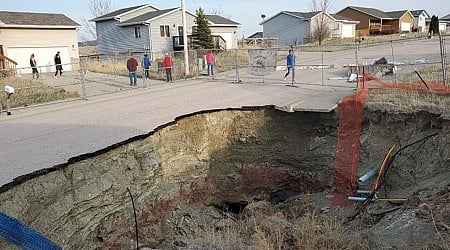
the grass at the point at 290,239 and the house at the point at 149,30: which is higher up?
the house at the point at 149,30

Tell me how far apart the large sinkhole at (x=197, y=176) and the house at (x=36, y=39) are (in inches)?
759

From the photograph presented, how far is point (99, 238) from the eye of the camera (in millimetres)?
8320

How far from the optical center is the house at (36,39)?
92.4ft

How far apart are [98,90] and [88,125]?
860 cm

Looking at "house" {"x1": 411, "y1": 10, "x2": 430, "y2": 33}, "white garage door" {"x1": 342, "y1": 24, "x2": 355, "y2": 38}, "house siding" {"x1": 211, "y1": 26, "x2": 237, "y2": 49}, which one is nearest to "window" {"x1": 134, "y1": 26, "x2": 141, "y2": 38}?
"house siding" {"x1": 211, "y1": 26, "x2": 237, "y2": 49}

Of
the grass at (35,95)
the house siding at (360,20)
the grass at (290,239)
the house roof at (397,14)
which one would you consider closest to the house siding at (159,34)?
the grass at (35,95)

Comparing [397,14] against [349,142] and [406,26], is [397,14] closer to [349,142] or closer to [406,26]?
[406,26]

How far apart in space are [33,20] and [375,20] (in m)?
54.3

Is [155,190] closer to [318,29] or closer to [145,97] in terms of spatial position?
[145,97]

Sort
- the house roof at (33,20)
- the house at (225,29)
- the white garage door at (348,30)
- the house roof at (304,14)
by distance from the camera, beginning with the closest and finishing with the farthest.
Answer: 1. the house roof at (33,20)
2. the house at (225,29)
3. the house roof at (304,14)
4. the white garage door at (348,30)

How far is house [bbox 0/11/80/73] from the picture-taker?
92.4 feet

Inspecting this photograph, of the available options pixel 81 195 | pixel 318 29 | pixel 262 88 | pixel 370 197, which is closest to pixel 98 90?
pixel 262 88

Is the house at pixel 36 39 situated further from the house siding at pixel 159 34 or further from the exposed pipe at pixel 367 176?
the exposed pipe at pixel 367 176

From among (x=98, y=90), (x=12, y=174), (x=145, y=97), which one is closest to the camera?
(x=12, y=174)
